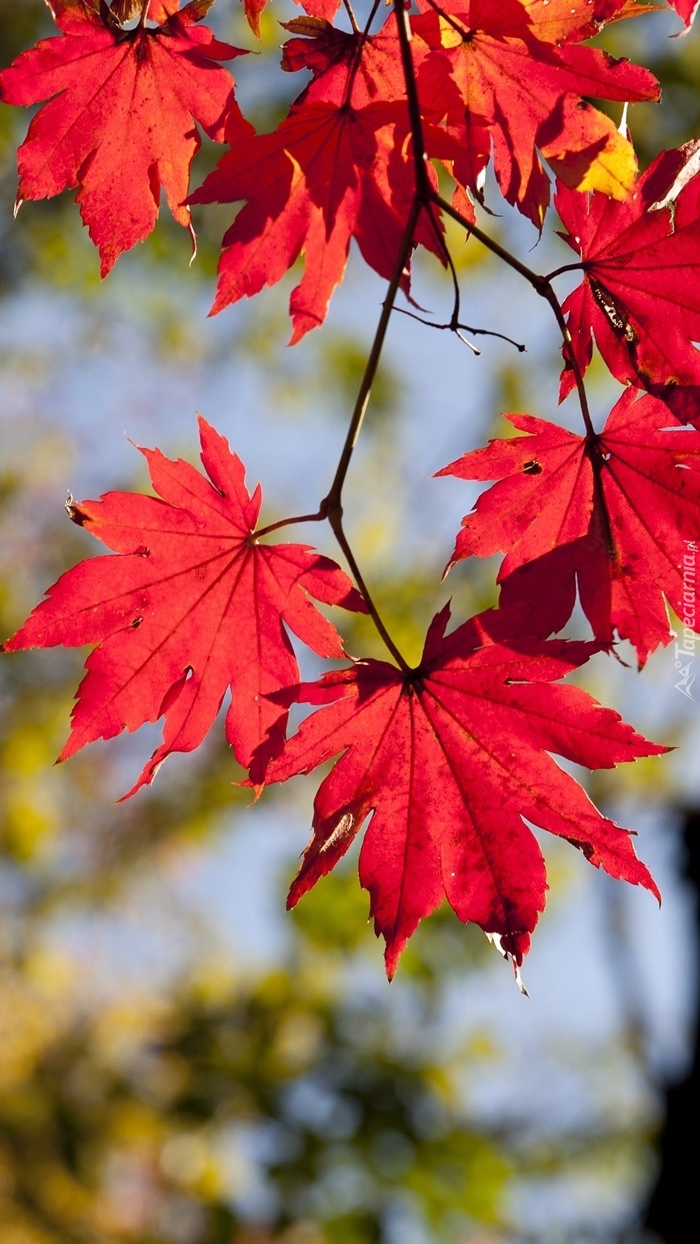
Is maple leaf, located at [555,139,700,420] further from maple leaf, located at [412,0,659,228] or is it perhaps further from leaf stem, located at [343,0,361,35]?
leaf stem, located at [343,0,361,35]

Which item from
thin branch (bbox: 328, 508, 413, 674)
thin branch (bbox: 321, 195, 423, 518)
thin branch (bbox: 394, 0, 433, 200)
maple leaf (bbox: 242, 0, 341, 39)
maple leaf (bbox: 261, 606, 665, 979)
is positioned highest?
maple leaf (bbox: 242, 0, 341, 39)

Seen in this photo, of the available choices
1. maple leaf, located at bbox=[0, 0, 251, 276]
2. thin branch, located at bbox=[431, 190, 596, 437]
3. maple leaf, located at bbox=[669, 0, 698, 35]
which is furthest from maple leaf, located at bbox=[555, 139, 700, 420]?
maple leaf, located at bbox=[0, 0, 251, 276]

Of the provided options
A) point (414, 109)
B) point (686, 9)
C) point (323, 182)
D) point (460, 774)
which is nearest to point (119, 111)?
point (323, 182)

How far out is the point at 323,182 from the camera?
103cm

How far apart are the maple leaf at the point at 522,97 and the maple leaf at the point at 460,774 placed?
40 centimetres

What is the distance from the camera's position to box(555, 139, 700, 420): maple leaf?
34.6 inches

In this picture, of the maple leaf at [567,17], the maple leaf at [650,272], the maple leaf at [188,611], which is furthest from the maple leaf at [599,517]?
the maple leaf at [567,17]

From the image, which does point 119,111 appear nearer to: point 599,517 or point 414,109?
point 414,109

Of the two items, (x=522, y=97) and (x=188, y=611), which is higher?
(x=522, y=97)

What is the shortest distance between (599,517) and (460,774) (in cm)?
28

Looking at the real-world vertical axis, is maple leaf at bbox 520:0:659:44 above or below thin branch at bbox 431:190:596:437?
above

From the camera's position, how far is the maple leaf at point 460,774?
35.0 inches

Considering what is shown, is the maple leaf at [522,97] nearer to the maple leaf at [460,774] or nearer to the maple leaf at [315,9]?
the maple leaf at [315,9]

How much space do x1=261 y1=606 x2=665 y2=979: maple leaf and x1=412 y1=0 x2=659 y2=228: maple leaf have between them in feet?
1.32
